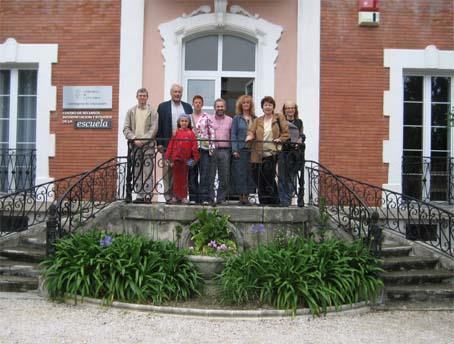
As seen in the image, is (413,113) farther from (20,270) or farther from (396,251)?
(20,270)

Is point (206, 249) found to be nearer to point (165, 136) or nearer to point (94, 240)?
point (94, 240)

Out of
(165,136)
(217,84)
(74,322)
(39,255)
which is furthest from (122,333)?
(217,84)

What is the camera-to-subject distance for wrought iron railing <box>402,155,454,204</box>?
Answer: 9898 millimetres

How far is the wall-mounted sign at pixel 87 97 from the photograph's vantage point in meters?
9.84

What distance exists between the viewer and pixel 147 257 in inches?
258

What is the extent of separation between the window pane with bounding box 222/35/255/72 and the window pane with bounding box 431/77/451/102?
140 inches

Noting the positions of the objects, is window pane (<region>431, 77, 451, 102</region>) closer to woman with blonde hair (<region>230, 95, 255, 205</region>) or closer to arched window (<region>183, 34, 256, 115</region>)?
arched window (<region>183, 34, 256, 115</region>)

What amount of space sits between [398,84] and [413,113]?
0.70m

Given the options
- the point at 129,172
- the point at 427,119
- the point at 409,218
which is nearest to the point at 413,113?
the point at 427,119

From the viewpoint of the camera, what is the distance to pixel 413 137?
10.1 m

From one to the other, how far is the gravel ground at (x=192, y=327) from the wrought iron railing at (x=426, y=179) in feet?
12.8

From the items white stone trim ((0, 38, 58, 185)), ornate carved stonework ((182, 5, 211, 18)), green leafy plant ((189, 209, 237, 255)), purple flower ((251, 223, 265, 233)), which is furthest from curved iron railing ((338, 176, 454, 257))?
white stone trim ((0, 38, 58, 185))

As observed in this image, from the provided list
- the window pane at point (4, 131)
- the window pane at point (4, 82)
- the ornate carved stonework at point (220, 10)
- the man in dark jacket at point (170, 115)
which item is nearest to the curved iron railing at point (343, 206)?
the man in dark jacket at point (170, 115)

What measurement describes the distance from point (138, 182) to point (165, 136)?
836 mm
